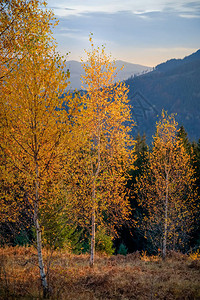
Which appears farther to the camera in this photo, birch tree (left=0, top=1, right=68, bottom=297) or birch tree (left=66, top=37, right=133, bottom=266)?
birch tree (left=66, top=37, right=133, bottom=266)

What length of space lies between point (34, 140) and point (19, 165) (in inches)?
37.5

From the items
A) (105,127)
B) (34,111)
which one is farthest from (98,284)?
(105,127)

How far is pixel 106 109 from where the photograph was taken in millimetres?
14328

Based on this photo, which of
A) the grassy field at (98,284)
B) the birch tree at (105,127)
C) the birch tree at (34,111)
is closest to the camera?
the birch tree at (34,111)

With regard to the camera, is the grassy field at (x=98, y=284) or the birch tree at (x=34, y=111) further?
the grassy field at (x=98, y=284)

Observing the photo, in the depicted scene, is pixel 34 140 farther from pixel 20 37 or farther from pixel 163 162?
pixel 163 162

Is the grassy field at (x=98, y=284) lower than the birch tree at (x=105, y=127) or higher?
lower

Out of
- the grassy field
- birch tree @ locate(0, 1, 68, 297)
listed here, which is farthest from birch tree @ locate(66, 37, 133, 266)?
birch tree @ locate(0, 1, 68, 297)

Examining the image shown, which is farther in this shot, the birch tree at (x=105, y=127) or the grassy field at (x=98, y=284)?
the birch tree at (x=105, y=127)

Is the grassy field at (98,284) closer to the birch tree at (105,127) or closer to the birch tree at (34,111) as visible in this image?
the birch tree at (34,111)

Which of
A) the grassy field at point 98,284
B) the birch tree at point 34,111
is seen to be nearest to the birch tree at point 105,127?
the grassy field at point 98,284

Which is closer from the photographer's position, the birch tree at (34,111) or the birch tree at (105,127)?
the birch tree at (34,111)

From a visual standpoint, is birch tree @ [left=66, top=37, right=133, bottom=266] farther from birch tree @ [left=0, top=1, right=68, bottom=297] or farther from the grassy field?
birch tree @ [left=0, top=1, right=68, bottom=297]

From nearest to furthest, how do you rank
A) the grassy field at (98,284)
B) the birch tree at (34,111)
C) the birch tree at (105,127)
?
1. the birch tree at (34,111)
2. the grassy field at (98,284)
3. the birch tree at (105,127)
